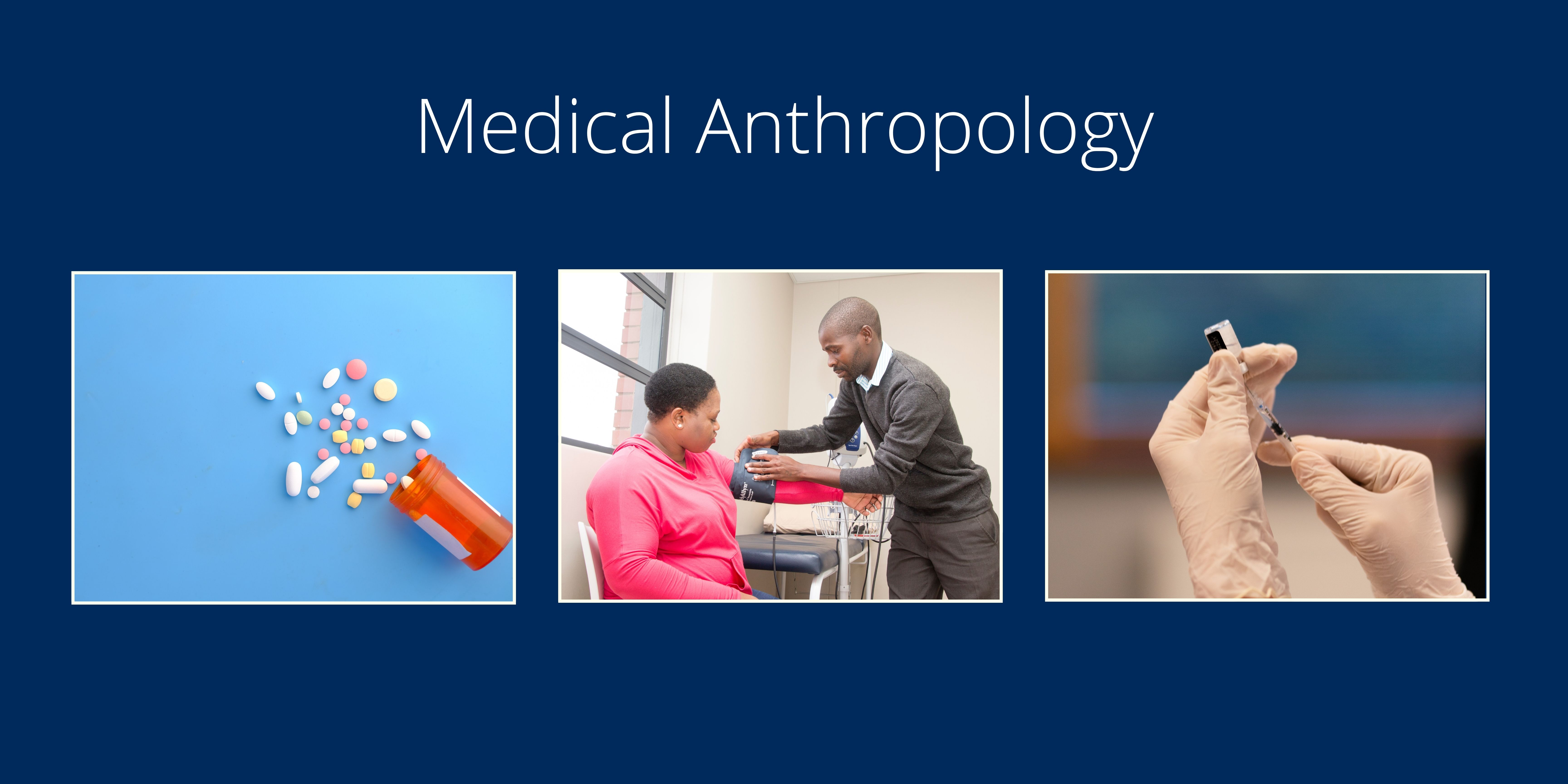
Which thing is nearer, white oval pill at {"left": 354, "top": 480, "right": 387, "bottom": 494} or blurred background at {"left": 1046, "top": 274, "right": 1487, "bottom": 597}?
blurred background at {"left": 1046, "top": 274, "right": 1487, "bottom": 597}

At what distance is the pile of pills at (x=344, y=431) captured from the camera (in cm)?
298

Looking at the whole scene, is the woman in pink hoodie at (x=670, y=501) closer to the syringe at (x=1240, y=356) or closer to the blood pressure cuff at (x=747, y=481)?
the blood pressure cuff at (x=747, y=481)

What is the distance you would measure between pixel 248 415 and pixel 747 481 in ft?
4.22

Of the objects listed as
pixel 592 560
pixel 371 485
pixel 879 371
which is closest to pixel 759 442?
pixel 879 371

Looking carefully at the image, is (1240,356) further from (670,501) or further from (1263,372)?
(670,501)

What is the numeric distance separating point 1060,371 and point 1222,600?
0.69 metres

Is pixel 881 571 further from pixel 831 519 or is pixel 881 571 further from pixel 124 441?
pixel 124 441

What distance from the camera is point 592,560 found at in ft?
9.57

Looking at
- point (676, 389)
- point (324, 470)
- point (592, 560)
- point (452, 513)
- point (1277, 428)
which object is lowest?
point (592, 560)

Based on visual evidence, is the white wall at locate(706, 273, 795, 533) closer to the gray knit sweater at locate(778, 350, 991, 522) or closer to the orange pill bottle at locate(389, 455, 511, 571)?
the gray knit sweater at locate(778, 350, 991, 522)

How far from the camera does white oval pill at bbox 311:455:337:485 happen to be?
298cm

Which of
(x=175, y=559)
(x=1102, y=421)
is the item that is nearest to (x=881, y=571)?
(x=1102, y=421)

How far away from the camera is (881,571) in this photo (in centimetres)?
297

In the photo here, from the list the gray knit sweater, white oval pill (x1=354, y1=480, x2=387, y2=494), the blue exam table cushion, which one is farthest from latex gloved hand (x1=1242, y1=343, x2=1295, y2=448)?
white oval pill (x1=354, y1=480, x2=387, y2=494)
